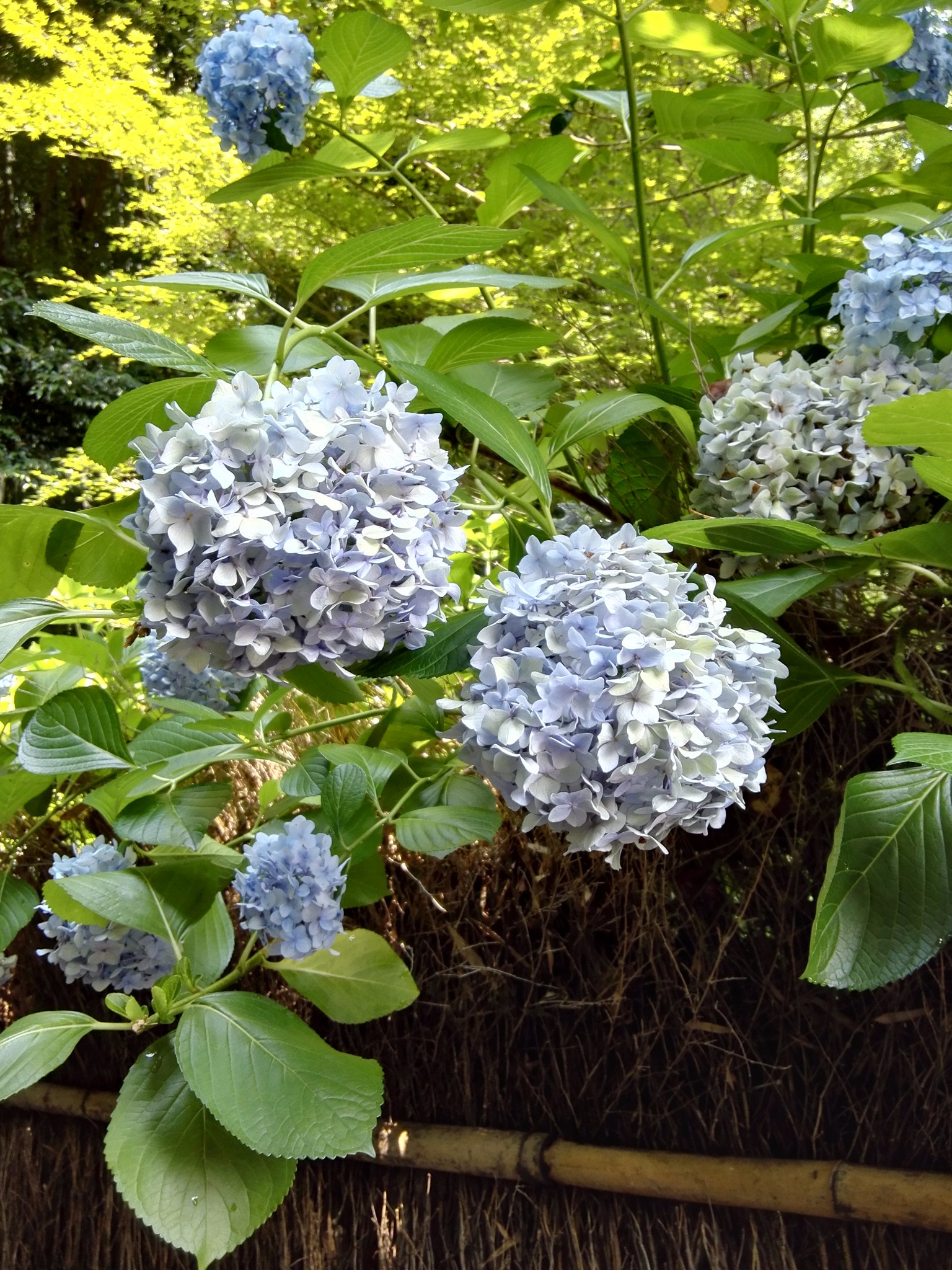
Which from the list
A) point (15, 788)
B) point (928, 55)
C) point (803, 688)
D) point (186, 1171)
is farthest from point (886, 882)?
point (928, 55)

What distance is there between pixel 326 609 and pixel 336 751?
11 centimetres

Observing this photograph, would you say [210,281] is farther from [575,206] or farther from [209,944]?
[209,944]

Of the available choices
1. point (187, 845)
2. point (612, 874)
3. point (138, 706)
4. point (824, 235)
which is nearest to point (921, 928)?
point (612, 874)

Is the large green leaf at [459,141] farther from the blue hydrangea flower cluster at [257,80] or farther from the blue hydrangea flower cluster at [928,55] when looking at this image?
the blue hydrangea flower cluster at [928,55]

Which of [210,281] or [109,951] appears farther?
[109,951]

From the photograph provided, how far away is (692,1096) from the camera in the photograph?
19.2 inches

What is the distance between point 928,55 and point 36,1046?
0.72 meters

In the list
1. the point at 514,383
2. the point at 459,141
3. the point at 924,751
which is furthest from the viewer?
the point at 459,141

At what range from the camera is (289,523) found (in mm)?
313

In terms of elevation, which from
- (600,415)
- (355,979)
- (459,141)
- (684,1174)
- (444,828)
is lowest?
(684,1174)

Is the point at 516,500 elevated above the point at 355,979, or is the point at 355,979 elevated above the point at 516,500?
the point at 516,500

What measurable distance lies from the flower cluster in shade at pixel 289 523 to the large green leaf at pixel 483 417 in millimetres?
31

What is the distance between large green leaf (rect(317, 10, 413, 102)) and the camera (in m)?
0.52

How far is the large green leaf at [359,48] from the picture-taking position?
0.52m
